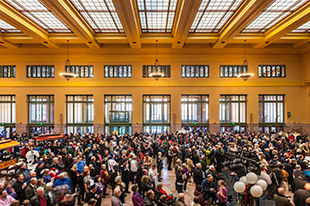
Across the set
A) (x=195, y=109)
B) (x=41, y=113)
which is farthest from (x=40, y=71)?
(x=195, y=109)

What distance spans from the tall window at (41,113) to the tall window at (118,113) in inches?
239

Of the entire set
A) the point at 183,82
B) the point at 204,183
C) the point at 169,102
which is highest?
the point at 183,82

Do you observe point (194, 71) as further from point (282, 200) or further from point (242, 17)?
point (282, 200)

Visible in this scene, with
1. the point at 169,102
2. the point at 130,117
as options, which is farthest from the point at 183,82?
the point at 130,117

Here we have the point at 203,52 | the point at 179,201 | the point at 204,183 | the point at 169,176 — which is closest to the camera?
the point at 179,201

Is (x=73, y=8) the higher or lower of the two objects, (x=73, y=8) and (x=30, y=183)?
the higher

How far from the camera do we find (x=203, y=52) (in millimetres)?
A: 21250

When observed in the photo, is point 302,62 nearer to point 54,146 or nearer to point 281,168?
point 281,168

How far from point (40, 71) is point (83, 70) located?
4731 mm

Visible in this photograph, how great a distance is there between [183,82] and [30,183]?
706 inches

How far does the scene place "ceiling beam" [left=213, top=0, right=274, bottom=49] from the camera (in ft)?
37.7

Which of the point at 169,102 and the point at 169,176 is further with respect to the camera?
the point at 169,102

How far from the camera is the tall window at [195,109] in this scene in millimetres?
21750

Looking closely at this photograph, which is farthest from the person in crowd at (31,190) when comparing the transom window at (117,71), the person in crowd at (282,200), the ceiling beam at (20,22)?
the transom window at (117,71)
